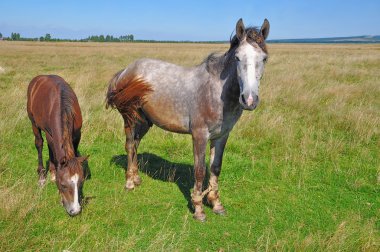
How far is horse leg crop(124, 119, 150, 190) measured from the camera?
542 cm

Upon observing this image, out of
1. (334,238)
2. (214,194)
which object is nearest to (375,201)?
(334,238)

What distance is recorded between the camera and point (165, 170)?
6.11 metres

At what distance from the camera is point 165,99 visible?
4.69m

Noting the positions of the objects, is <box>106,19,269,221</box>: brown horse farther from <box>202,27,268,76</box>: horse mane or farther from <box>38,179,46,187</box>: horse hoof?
<box>38,179,46,187</box>: horse hoof

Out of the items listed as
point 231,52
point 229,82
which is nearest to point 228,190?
point 229,82

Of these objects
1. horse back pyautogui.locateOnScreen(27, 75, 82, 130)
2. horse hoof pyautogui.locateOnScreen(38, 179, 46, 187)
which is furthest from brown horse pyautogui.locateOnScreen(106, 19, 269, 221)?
horse hoof pyautogui.locateOnScreen(38, 179, 46, 187)

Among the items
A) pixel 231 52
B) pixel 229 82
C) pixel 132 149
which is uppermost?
pixel 231 52

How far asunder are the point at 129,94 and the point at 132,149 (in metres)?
1.08

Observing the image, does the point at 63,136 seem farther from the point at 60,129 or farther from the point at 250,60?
the point at 250,60

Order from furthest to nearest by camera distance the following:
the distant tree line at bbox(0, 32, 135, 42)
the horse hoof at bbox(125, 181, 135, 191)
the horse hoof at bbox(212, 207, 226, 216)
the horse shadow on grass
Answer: the distant tree line at bbox(0, 32, 135, 42)
the horse shadow on grass
the horse hoof at bbox(125, 181, 135, 191)
the horse hoof at bbox(212, 207, 226, 216)

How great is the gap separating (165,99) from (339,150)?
4.08 metres

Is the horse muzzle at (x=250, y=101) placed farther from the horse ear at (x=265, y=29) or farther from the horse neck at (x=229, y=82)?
the horse ear at (x=265, y=29)

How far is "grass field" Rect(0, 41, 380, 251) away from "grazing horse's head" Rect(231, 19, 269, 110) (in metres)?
1.59

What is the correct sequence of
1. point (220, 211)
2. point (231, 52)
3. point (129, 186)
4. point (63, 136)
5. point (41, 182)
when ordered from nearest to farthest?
point (231, 52) < point (63, 136) < point (220, 211) < point (41, 182) < point (129, 186)
